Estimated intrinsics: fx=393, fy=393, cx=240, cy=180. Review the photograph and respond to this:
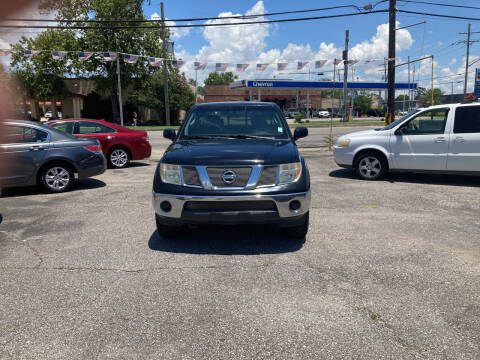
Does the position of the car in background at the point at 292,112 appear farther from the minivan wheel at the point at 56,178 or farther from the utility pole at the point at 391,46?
the minivan wheel at the point at 56,178

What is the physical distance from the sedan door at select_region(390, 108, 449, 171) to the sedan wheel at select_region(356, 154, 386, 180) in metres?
0.32

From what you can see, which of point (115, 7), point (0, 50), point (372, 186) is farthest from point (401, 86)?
point (0, 50)

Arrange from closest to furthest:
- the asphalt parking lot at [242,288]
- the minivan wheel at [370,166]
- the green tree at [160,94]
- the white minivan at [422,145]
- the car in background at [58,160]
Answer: the asphalt parking lot at [242,288]
the car in background at [58,160]
the white minivan at [422,145]
the minivan wheel at [370,166]
the green tree at [160,94]

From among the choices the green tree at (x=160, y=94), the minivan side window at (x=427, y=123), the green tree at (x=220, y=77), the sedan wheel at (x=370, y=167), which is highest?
the green tree at (x=220, y=77)

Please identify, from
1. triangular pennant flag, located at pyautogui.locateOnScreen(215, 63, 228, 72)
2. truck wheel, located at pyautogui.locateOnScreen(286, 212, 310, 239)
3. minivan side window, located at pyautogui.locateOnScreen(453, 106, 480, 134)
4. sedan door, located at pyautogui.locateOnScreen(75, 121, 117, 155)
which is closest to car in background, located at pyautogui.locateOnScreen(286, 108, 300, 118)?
triangular pennant flag, located at pyautogui.locateOnScreen(215, 63, 228, 72)

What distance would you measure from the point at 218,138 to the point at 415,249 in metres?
2.85

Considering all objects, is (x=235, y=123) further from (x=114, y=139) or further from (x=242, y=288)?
(x=114, y=139)

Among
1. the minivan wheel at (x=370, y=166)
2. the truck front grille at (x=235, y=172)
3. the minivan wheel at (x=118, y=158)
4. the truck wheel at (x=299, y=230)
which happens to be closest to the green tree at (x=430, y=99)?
the minivan wheel at (x=370, y=166)

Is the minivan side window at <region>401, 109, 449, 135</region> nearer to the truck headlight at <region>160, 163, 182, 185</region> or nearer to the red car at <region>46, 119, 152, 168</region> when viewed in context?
the truck headlight at <region>160, 163, 182, 185</region>

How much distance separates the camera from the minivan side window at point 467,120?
834 cm

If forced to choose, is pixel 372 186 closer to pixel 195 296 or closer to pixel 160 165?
pixel 160 165

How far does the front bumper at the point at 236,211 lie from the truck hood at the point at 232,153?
1.31ft

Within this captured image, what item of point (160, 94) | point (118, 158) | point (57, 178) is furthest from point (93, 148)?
point (160, 94)

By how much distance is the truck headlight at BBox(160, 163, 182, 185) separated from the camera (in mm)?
4520
